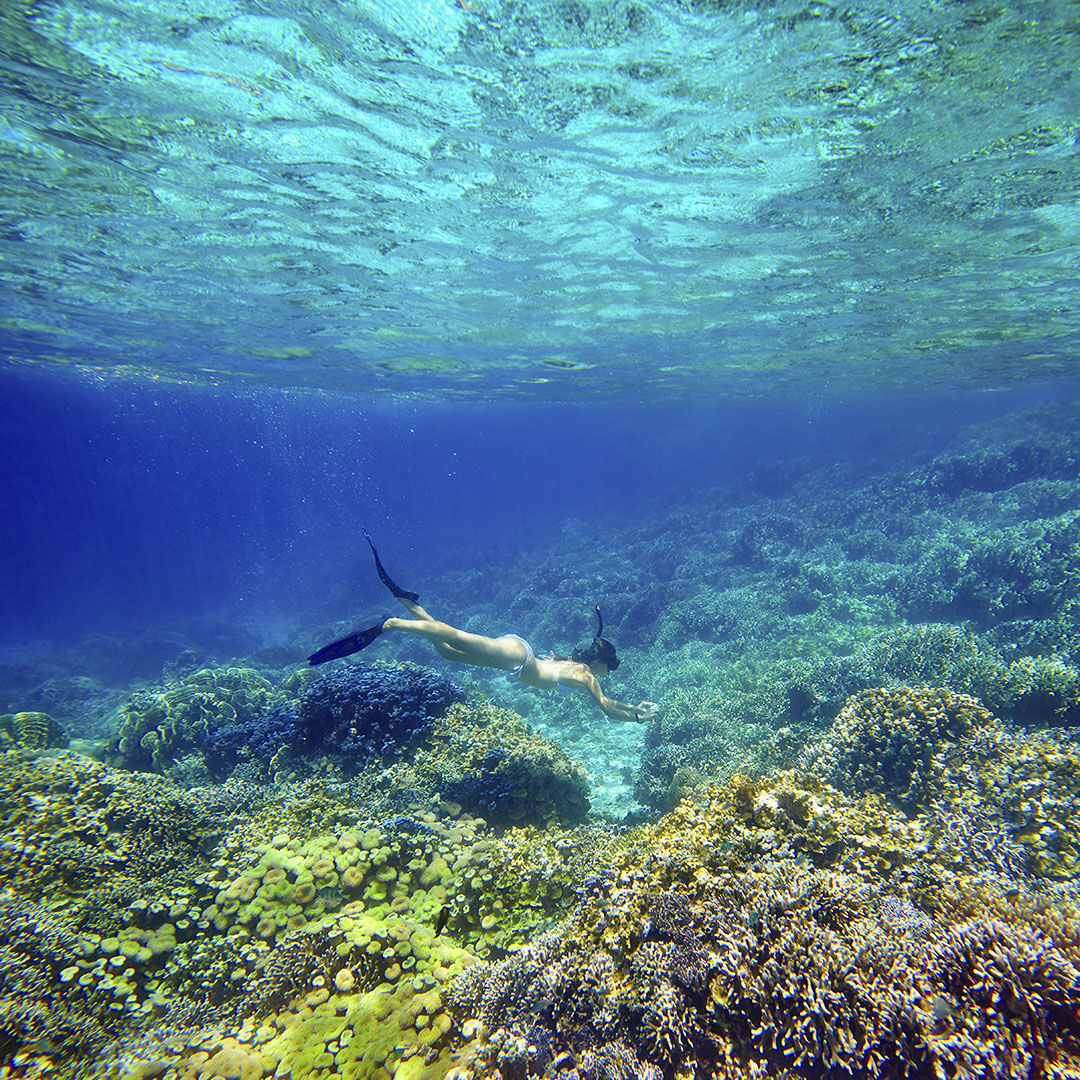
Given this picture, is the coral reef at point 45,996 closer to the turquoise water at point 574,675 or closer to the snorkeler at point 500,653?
the turquoise water at point 574,675

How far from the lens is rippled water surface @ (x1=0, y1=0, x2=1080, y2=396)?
638 cm

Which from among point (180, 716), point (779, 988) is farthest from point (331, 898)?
point (180, 716)

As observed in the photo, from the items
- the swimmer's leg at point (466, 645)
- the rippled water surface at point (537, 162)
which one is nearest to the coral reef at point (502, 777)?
the swimmer's leg at point (466, 645)

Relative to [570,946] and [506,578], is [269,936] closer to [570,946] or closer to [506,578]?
[570,946]

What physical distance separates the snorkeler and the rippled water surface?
6.98 metres

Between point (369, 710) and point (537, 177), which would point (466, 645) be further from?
point (537, 177)

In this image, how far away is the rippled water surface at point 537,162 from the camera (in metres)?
6.38

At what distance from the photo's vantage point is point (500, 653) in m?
9.24

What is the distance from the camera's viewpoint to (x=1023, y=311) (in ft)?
58.7

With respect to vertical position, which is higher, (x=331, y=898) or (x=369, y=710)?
(x=331, y=898)

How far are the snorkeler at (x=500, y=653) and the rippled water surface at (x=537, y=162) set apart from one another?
6980 millimetres

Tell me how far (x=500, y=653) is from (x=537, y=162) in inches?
354

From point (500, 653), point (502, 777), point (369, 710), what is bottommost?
point (369, 710)

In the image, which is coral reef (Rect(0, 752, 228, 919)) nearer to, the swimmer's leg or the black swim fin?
the black swim fin
